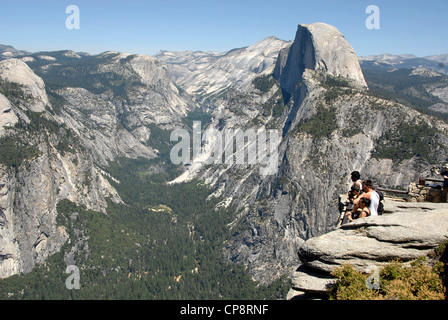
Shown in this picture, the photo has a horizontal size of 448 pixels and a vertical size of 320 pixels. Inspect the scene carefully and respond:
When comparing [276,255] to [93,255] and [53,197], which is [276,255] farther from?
[53,197]

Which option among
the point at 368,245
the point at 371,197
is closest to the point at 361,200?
the point at 371,197

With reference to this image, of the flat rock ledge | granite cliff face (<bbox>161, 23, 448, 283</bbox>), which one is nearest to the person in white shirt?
the flat rock ledge

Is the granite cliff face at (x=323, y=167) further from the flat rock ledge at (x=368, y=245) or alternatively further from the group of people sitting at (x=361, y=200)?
the flat rock ledge at (x=368, y=245)

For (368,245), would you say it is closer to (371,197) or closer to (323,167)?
(371,197)

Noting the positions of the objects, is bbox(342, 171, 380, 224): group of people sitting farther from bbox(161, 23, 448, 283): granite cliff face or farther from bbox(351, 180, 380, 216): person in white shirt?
bbox(161, 23, 448, 283): granite cliff face


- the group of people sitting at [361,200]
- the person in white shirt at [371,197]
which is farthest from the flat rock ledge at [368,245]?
the group of people sitting at [361,200]

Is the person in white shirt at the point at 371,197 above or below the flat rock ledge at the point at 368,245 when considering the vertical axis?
above

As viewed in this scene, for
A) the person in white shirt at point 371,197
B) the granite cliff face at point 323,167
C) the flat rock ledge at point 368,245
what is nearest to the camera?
the flat rock ledge at point 368,245
